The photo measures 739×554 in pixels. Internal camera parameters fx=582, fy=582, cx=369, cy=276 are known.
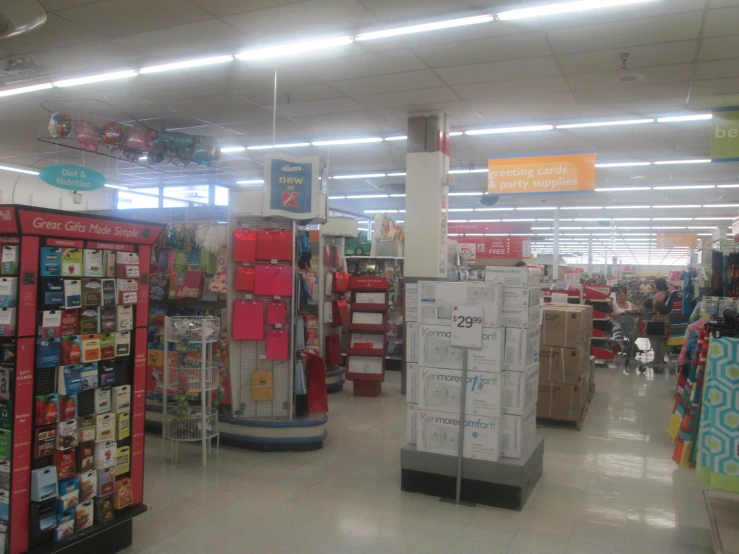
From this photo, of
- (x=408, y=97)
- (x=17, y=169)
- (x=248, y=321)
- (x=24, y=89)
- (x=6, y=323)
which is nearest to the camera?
(x=6, y=323)

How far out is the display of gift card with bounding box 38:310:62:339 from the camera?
2918 millimetres

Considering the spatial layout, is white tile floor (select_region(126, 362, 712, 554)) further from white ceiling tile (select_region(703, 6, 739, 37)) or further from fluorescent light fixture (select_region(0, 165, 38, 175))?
fluorescent light fixture (select_region(0, 165, 38, 175))

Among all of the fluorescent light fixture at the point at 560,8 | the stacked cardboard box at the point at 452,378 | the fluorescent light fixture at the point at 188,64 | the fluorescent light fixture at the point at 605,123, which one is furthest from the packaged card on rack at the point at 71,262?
the fluorescent light fixture at the point at 605,123

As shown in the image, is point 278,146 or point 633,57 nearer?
point 633,57

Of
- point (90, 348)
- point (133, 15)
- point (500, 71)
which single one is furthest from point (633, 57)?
point (90, 348)

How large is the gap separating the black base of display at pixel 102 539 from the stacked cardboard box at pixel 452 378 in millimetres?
1980

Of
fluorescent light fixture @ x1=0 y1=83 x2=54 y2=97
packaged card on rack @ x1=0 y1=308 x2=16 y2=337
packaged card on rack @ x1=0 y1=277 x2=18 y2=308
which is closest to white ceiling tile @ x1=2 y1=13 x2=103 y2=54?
fluorescent light fixture @ x1=0 y1=83 x2=54 y2=97

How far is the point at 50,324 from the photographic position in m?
2.95

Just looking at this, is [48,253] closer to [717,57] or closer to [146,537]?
[146,537]

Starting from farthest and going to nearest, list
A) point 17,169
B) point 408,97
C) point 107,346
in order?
point 17,169 → point 408,97 → point 107,346

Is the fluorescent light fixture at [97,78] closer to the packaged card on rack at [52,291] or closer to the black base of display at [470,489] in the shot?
the packaged card on rack at [52,291]

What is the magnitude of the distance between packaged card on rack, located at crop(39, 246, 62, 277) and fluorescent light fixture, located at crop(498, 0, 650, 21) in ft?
12.5

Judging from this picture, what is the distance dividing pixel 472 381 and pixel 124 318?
2330 millimetres

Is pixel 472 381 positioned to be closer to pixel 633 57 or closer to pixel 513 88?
pixel 633 57
